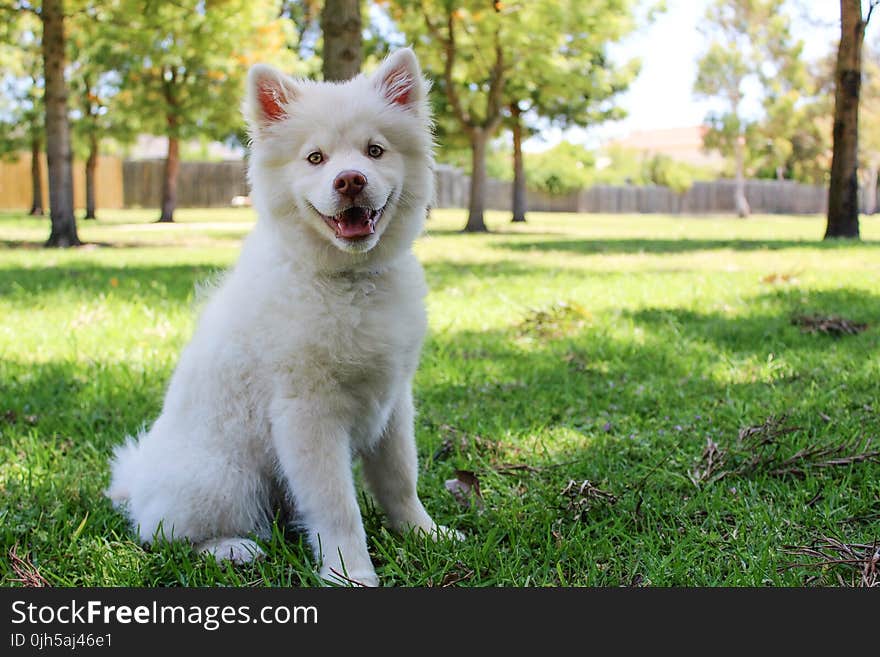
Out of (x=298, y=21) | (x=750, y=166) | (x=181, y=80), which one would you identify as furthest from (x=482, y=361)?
(x=750, y=166)

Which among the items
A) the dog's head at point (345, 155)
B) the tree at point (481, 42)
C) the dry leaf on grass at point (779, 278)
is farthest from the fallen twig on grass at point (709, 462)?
the tree at point (481, 42)

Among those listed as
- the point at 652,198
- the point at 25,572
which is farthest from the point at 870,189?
the point at 25,572

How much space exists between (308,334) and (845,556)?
5.51 ft

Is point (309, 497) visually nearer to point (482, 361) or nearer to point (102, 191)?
point (482, 361)

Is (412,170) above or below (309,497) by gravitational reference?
above

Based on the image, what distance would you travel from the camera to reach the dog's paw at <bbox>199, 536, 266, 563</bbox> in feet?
8.08

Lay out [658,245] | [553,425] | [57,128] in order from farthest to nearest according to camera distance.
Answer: [658,245], [57,128], [553,425]

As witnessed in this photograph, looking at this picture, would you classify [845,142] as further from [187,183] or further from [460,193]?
[187,183]

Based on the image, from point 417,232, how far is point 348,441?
2.29ft

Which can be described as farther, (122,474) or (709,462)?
(709,462)

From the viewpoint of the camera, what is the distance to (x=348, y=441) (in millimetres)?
Result: 2480

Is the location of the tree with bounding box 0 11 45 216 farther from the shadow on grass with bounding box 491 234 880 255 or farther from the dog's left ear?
the dog's left ear

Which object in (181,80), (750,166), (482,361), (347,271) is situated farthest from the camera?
(750,166)

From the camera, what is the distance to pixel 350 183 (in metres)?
2.28
